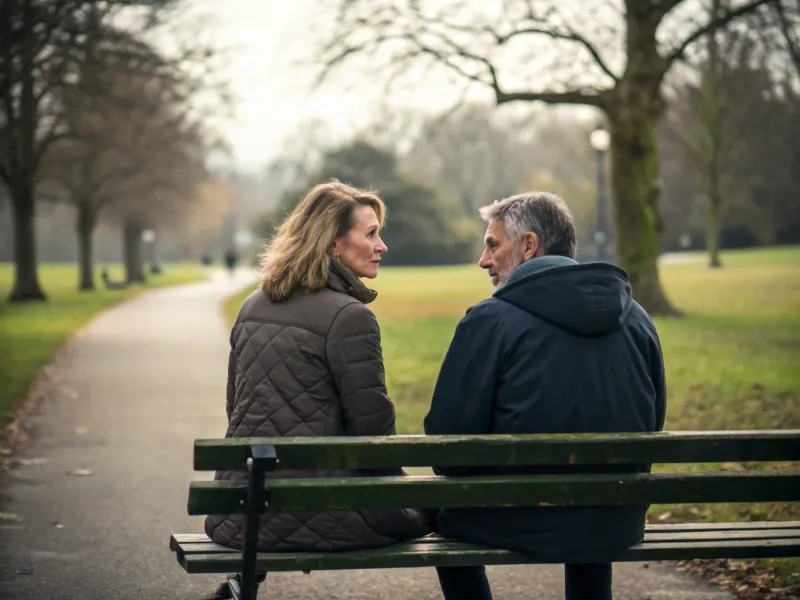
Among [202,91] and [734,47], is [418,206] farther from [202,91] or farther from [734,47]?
[734,47]

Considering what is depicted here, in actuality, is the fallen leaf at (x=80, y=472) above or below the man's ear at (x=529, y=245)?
below

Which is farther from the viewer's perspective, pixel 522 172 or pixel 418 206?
pixel 522 172

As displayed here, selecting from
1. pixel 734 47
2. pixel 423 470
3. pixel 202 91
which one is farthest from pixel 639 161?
pixel 423 470

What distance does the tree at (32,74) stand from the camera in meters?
19.9

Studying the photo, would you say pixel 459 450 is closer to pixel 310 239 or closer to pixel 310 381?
pixel 310 381

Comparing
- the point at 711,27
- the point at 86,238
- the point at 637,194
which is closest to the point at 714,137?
the point at 86,238

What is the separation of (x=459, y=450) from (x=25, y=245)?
31.4 metres

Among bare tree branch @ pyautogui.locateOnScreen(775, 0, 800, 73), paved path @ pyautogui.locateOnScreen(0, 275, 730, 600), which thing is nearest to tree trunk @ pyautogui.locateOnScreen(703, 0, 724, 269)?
bare tree branch @ pyautogui.locateOnScreen(775, 0, 800, 73)

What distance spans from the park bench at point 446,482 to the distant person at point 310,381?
0.21 feet

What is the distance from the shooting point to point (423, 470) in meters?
8.07

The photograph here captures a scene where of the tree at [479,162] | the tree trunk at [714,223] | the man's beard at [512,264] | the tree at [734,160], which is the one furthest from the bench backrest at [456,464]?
the tree at [479,162]

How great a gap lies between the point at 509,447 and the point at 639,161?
18205 mm

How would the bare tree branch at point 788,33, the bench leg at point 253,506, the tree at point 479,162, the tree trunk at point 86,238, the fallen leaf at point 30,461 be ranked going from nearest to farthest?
the bench leg at point 253,506 < the fallen leaf at point 30,461 < the bare tree branch at point 788,33 < the tree trunk at point 86,238 < the tree at point 479,162

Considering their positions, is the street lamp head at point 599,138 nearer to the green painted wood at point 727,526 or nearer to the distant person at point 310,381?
the green painted wood at point 727,526
